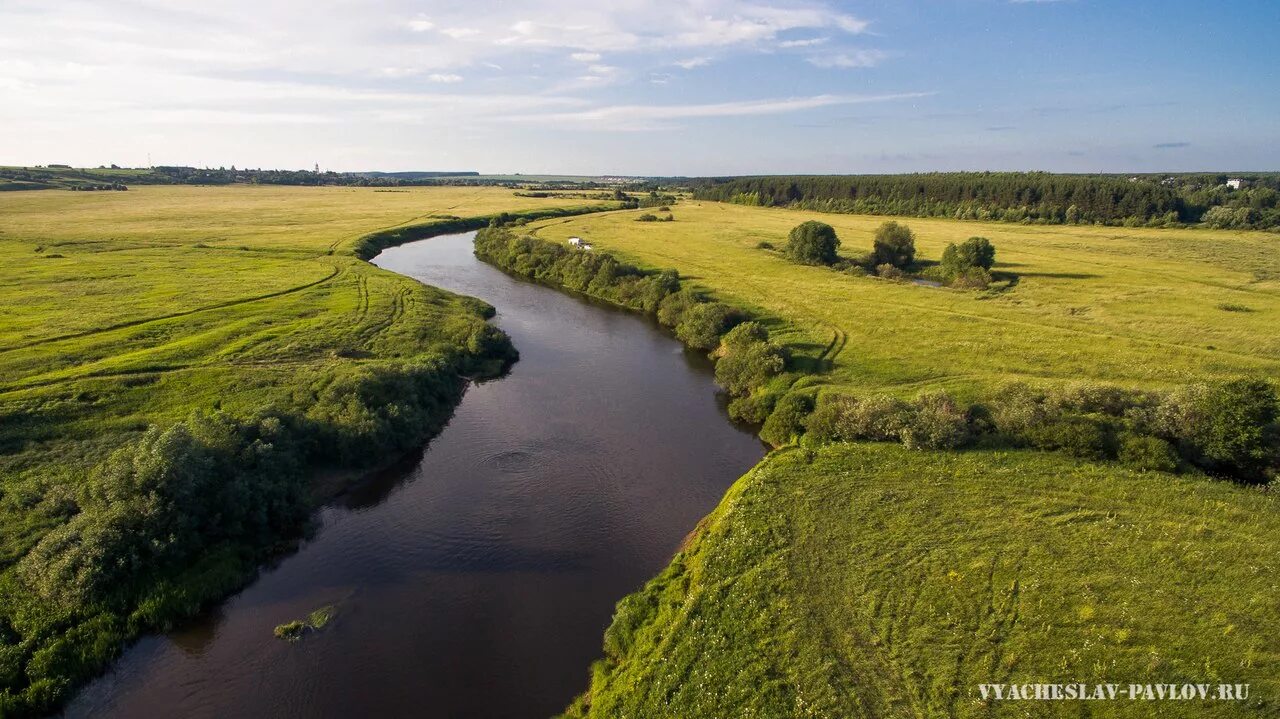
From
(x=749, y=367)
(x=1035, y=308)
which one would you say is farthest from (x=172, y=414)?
(x=1035, y=308)

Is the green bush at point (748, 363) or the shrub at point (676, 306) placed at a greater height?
the shrub at point (676, 306)

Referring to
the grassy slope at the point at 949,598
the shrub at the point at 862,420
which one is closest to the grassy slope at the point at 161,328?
the grassy slope at the point at 949,598

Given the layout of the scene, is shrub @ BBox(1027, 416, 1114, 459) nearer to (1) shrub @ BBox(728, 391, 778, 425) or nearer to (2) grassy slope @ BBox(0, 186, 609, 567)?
(1) shrub @ BBox(728, 391, 778, 425)

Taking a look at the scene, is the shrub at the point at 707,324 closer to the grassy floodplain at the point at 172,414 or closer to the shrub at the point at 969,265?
the grassy floodplain at the point at 172,414

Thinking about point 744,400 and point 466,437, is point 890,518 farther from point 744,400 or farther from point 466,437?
point 466,437

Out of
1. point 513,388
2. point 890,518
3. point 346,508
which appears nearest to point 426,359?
point 513,388

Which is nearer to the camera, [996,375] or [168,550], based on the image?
[168,550]
